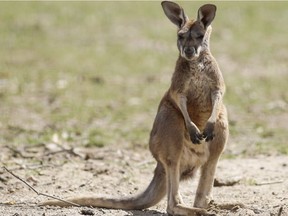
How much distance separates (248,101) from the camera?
35.2 feet

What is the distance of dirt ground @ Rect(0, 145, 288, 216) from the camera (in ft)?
18.5

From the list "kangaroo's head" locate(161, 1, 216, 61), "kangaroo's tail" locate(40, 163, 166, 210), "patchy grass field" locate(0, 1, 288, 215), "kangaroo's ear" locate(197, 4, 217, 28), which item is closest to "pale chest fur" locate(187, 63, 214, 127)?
"kangaroo's head" locate(161, 1, 216, 61)

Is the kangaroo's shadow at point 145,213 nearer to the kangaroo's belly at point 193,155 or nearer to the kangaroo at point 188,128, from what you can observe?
the kangaroo at point 188,128

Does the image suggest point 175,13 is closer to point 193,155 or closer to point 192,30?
point 192,30

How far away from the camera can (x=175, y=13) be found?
5.78 meters

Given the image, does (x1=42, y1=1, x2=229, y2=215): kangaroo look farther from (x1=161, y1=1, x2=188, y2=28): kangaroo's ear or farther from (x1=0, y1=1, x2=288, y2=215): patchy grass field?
(x1=0, y1=1, x2=288, y2=215): patchy grass field

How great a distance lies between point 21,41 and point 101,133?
6.30m

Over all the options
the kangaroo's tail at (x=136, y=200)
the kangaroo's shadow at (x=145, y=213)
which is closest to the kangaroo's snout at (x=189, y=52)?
the kangaroo's tail at (x=136, y=200)

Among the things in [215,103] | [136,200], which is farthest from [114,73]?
[215,103]

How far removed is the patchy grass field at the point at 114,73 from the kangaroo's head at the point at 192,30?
1402 millimetres

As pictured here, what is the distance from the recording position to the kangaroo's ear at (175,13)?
5742 mm

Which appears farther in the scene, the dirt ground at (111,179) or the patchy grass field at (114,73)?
the patchy grass field at (114,73)

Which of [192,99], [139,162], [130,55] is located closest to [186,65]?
[192,99]

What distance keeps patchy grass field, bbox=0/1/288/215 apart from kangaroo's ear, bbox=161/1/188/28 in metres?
1.50
